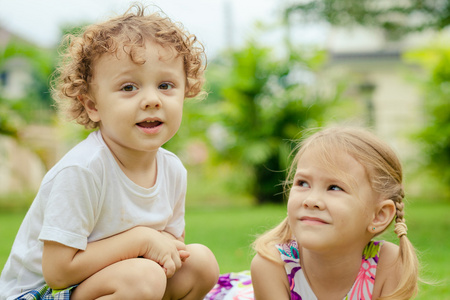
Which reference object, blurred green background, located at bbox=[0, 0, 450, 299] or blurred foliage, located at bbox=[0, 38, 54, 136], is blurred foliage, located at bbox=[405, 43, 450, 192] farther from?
blurred foliage, located at bbox=[0, 38, 54, 136]

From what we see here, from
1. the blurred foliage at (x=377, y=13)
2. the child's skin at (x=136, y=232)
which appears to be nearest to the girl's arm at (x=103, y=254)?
the child's skin at (x=136, y=232)

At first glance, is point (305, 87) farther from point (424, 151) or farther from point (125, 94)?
point (125, 94)

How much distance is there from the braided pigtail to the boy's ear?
3.85 feet

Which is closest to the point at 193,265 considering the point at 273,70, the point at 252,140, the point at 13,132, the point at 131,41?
the point at 131,41

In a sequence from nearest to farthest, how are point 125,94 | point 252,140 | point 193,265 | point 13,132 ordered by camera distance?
point 125,94, point 193,265, point 13,132, point 252,140

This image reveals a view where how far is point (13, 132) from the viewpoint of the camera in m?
7.62

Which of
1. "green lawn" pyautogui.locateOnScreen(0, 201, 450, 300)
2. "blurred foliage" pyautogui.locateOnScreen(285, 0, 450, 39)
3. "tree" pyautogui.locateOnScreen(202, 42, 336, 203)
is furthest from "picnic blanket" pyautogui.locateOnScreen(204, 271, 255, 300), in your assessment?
"tree" pyautogui.locateOnScreen(202, 42, 336, 203)

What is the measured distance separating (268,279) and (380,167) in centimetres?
59

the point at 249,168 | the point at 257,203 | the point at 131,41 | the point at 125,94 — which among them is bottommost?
the point at 257,203

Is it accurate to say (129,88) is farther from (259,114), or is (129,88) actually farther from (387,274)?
(259,114)

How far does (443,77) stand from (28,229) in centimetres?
813

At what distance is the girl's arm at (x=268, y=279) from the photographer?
1916mm

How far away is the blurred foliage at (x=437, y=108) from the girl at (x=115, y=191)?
23.9 ft

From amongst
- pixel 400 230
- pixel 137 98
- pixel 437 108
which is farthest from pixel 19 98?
pixel 400 230
